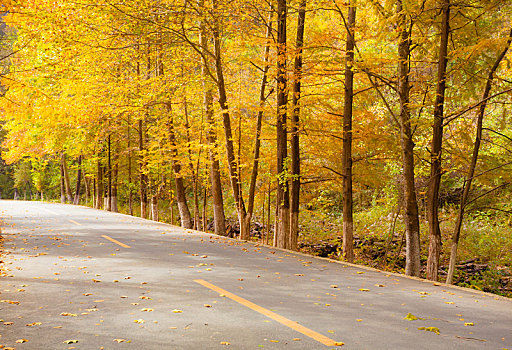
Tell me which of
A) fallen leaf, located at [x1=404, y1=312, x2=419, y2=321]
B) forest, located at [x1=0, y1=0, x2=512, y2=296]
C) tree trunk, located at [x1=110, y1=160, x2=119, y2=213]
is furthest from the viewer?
tree trunk, located at [x1=110, y1=160, x2=119, y2=213]

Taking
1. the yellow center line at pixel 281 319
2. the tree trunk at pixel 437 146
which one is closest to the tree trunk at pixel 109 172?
the tree trunk at pixel 437 146

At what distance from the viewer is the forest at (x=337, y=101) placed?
41.0 feet

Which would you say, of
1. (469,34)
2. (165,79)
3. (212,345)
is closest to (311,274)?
(212,345)

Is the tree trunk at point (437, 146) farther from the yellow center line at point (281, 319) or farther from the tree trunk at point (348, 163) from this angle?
the yellow center line at point (281, 319)

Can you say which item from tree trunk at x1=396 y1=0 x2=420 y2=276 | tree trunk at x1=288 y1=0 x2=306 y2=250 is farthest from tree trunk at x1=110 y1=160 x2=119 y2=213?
tree trunk at x1=396 y1=0 x2=420 y2=276

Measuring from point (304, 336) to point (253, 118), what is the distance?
16761mm

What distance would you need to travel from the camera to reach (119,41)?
1719cm

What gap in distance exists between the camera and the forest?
1248cm

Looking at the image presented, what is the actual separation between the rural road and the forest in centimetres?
398

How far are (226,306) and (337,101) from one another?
43.3ft

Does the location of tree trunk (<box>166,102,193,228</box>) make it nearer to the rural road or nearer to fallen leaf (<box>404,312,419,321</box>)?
the rural road

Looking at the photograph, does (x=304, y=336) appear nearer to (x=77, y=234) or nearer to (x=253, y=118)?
(x=77, y=234)

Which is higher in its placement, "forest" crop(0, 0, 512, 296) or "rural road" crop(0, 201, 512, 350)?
"forest" crop(0, 0, 512, 296)

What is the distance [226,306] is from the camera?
6.38m
